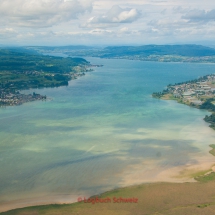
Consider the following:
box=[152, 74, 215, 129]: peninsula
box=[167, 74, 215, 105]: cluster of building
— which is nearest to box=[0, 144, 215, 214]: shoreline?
box=[152, 74, 215, 129]: peninsula

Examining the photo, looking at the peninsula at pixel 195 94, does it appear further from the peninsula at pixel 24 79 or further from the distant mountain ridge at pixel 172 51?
the distant mountain ridge at pixel 172 51

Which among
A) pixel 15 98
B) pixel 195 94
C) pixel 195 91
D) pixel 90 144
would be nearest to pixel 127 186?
pixel 90 144

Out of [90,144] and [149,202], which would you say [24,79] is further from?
[149,202]

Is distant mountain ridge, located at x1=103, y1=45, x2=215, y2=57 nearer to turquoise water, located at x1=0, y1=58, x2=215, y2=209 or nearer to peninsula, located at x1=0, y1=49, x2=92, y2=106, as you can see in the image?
peninsula, located at x1=0, y1=49, x2=92, y2=106

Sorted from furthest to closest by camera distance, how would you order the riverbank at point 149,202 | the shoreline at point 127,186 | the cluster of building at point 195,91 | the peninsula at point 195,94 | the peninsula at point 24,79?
1. the cluster of building at point 195,91
2. the peninsula at point 24,79
3. the peninsula at point 195,94
4. the shoreline at point 127,186
5. the riverbank at point 149,202

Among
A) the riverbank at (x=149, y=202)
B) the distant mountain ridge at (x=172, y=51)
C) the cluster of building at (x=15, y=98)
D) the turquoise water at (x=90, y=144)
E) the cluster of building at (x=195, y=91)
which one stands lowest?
the riverbank at (x=149, y=202)

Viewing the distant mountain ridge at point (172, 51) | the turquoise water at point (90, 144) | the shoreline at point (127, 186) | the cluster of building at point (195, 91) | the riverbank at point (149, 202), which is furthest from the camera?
the distant mountain ridge at point (172, 51)

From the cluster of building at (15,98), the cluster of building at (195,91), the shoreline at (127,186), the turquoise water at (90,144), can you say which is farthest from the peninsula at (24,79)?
the shoreline at (127,186)
